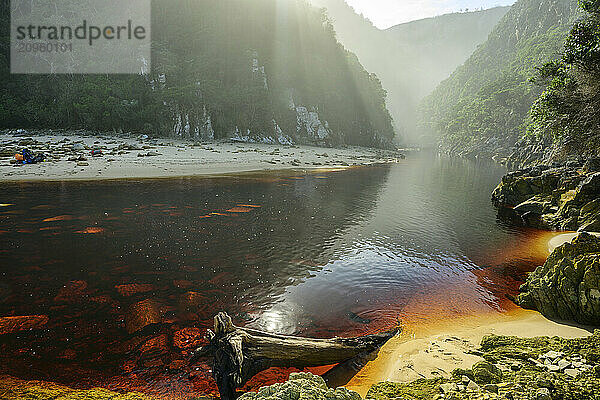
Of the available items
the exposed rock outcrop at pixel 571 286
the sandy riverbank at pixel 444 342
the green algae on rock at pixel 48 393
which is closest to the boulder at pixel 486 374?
the sandy riverbank at pixel 444 342

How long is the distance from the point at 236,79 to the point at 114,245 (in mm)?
61050

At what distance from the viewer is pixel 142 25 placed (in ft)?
206

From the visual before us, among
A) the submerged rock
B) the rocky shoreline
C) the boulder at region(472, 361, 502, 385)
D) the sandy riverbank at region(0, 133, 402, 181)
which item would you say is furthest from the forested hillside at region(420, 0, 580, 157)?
the submerged rock

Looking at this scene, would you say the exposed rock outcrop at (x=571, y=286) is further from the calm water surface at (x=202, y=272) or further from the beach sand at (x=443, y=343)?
the calm water surface at (x=202, y=272)

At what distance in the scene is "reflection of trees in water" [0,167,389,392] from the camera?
613 centimetres

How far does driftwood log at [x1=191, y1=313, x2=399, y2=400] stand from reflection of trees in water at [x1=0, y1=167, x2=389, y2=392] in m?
1.54

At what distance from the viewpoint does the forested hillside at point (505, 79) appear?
273 ft

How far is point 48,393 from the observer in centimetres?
486

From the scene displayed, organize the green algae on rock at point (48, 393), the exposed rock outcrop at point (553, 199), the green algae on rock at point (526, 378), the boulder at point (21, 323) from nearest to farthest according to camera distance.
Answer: the green algae on rock at point (526, 378) < the green algae on rock at point (48, 393) < the boulder at point (21, 323) < the exposed rock outcrop at point (553, 199)

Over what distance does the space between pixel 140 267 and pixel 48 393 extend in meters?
5.61

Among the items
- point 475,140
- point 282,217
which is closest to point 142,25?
point 282,217

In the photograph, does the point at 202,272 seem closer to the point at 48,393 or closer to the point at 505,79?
the point at 48,393

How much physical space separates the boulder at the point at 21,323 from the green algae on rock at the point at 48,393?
188 centimetres

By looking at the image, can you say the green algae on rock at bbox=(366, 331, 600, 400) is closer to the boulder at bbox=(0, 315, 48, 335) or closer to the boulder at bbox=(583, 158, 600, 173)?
the boulder at bbox=(0, 315, 48, 335)
